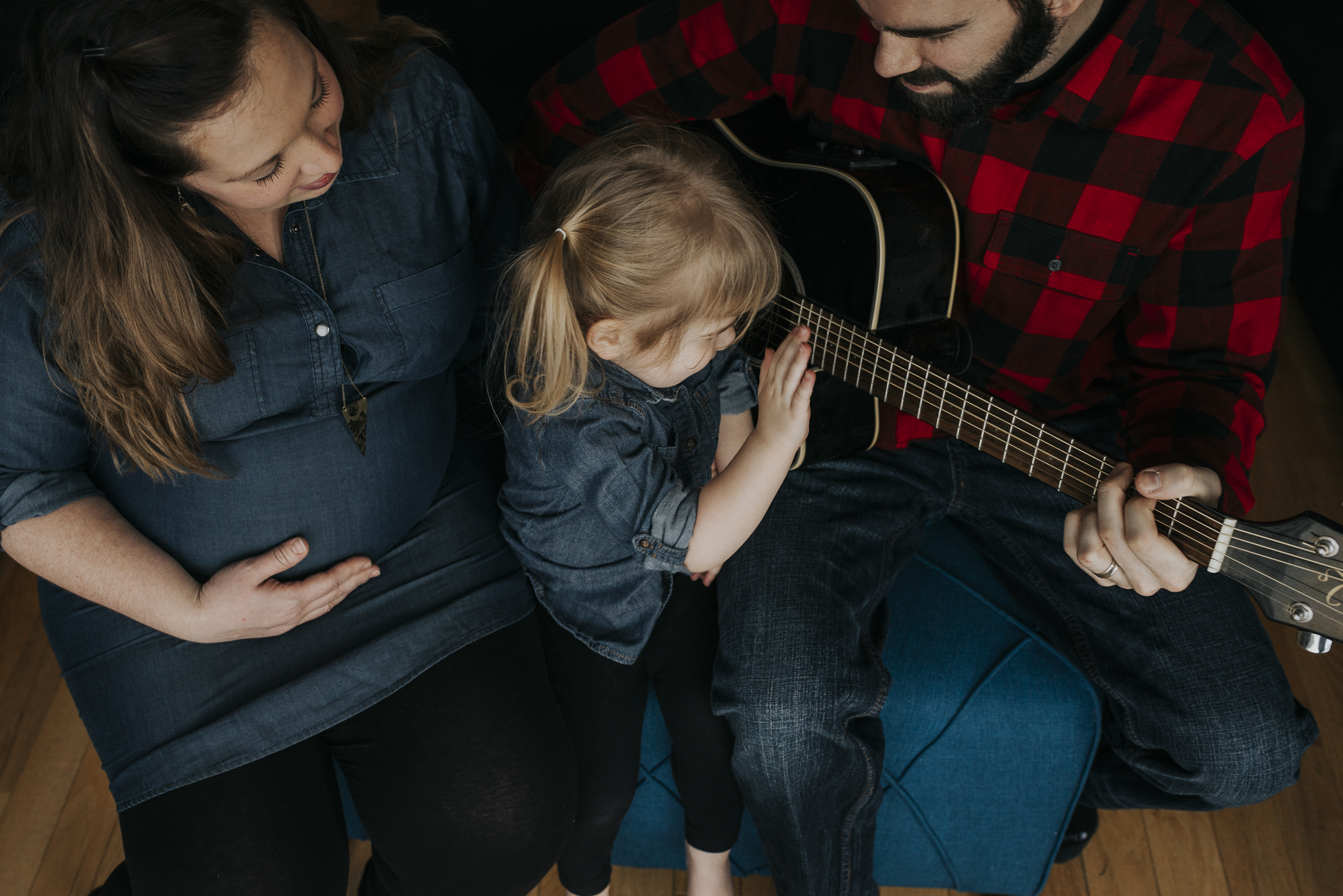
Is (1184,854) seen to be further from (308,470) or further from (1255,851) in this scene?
(308,470)

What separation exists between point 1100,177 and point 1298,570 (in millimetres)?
561

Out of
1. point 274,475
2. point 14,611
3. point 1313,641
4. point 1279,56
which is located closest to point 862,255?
point 1313,641

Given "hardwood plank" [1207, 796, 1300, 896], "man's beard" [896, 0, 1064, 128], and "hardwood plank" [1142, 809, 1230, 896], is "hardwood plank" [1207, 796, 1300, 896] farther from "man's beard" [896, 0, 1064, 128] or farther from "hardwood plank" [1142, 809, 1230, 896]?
"man's beard" [896, 0, 1064, 128]

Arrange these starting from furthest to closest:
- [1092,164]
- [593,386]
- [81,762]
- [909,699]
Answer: [81,762] → [909,699] → [1092,164] → [593,386]

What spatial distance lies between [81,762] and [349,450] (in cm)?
102

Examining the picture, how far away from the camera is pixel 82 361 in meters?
0.94

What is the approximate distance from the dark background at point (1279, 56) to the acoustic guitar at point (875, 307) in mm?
696

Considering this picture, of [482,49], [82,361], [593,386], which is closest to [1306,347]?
[593,386]

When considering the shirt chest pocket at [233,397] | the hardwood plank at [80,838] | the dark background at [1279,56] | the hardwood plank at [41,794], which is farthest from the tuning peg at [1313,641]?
the hardwood plank at [41,794]

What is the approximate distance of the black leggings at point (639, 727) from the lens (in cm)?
121

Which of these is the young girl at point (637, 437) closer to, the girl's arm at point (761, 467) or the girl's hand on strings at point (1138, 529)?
the girl's arm at point (761, 467)

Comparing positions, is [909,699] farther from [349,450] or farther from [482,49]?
[482,49]

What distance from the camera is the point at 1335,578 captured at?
839 mm

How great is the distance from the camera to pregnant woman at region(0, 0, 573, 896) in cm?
90
